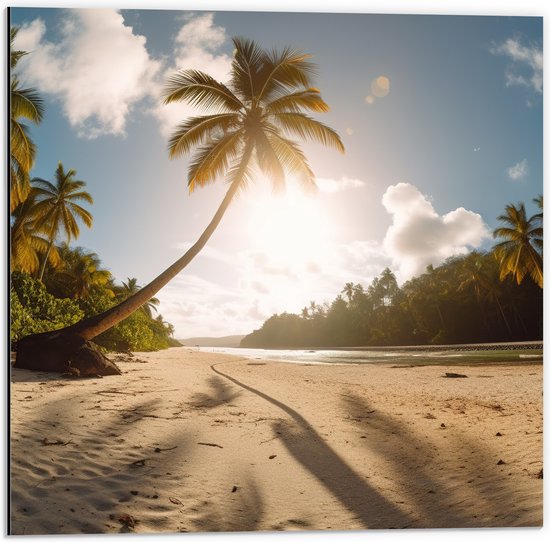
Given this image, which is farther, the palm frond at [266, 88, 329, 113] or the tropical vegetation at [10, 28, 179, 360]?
the palm frond at [266, 88, 329, 113]

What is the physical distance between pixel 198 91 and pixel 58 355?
4770 millimetres

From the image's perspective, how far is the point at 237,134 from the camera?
8484mm

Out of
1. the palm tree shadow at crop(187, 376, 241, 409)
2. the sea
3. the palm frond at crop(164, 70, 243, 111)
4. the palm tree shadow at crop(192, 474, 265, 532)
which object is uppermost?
the palm frond at crop(164, 70, 243, 111)

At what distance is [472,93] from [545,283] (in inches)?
94.0

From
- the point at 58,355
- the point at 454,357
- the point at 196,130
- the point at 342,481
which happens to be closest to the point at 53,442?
the point at 342,481

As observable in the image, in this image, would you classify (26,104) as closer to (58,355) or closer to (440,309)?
(58,355)

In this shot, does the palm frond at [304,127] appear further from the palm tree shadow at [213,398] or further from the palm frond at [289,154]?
the palm tree shadow at [213,398]

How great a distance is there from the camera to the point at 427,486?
10.9 feet

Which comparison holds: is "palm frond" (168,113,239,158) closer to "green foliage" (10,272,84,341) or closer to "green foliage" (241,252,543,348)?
"green foliage" (10,272,84,341)

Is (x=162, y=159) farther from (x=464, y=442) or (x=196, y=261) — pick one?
(x=464, y=442)

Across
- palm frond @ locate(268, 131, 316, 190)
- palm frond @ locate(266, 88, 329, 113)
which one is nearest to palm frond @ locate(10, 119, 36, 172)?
palm frond @ locate(266, 88, 329, 113)

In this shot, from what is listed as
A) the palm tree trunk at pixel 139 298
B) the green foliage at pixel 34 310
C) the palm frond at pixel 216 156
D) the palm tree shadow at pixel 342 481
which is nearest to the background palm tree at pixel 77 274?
the green foliage at pixel 34 310

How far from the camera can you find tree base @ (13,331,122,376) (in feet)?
21.0

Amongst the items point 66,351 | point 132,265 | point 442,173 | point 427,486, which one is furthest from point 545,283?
point 66,351
